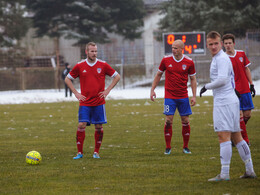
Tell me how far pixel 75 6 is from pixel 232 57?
3659 cm

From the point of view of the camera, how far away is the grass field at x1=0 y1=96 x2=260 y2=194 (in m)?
7.12

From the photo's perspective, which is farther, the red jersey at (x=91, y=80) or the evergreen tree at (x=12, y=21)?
the evergreen tree at (x=12, y=21)

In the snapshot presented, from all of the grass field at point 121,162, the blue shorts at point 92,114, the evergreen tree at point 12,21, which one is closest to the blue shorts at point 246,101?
the grass field at point 121,162

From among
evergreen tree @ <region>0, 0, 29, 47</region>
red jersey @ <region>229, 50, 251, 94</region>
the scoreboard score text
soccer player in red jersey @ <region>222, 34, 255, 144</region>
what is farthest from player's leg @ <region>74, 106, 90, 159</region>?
evergreen tree @ <region>0, 0, 29, 47</region>

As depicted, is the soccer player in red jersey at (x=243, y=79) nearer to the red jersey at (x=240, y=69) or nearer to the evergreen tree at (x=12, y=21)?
the red jersey at (x=240, y=69)

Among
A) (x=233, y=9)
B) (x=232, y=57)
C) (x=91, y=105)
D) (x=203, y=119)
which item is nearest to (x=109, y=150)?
(x=91, y=105)

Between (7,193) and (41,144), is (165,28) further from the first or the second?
(7,193)

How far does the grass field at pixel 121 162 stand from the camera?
7.12 metres

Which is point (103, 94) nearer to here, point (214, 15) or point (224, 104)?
point (224, 104)

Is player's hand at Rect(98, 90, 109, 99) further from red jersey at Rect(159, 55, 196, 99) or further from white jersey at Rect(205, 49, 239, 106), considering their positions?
white jersey at Rect(205, 49, 239, 106)

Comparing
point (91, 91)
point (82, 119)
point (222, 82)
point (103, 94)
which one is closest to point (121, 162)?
point (82, 119)

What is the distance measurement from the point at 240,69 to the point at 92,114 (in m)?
3.18

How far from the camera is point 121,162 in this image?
30.7ft

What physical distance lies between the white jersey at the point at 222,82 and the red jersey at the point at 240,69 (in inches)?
141
